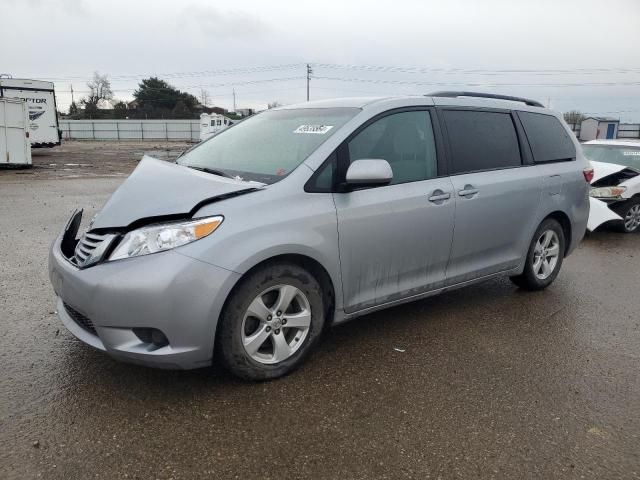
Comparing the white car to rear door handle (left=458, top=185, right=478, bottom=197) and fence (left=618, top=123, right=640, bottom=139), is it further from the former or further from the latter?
fence (left=618, top=123, right=640, bottom=139)

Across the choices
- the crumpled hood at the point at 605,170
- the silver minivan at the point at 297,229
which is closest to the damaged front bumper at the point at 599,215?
the crumpled hood at the point at 605,170

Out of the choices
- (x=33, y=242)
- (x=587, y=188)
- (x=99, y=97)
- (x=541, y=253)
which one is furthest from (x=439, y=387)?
(x=99, y=97)

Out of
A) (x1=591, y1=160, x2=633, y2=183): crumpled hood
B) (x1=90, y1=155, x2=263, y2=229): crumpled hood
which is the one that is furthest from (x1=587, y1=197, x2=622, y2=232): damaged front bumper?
(x1=90, y1=155, x2=263, y2=229): crumpled hood

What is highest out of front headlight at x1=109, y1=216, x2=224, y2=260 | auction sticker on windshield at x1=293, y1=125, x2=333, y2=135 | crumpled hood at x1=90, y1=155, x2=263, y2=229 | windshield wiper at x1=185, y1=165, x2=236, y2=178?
auction sticker on windshield at x1=293, y1=125, x2=333, y2=135

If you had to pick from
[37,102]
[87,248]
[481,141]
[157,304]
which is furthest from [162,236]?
[37,102]

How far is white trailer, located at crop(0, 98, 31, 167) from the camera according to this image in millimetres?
16594

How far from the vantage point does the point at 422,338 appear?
13.0 feet

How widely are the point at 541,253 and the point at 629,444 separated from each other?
2.59 metres

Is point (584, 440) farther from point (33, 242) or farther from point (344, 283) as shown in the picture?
point (33, 242)

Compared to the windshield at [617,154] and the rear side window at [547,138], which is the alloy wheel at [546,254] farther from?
the windshield at [617,154]

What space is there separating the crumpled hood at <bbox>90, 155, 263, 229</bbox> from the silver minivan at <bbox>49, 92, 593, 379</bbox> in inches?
0.5

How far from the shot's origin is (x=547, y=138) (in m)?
5.04

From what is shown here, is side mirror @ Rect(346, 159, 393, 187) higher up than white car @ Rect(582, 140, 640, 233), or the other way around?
side mirror @ Rect(346, 159, 393, 187)

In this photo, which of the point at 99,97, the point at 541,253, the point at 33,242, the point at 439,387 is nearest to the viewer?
the point at 439,387
